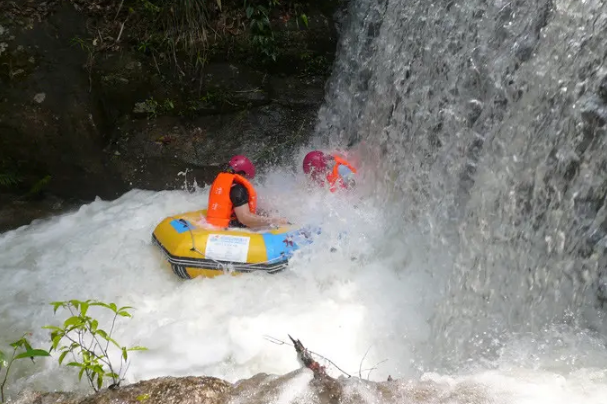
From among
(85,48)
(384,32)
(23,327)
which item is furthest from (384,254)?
(85,48)

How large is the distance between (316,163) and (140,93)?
2424mm

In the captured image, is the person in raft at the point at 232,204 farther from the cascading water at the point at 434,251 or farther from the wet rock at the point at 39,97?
the wet rock at the point at 39,97

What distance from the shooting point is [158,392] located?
2277 mm

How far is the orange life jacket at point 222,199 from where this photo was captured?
4.69 m

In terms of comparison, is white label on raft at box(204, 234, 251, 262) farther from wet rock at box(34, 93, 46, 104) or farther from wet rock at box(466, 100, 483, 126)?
wet rock at box(34, 93, 46, 104)

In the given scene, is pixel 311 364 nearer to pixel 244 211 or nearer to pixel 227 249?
pixel 227 249

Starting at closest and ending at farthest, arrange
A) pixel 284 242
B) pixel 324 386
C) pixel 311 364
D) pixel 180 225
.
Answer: pixel 324 386
pixel 311 364
pixel 284 242
pixel 180 225

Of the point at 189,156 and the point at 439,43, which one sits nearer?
the point at 439,43

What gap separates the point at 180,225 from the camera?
4.62 metres

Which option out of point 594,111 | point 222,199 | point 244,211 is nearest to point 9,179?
point 222,199

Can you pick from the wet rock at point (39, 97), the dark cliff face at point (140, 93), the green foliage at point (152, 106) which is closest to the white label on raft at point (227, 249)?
the dark cliff face at point (140, 93)

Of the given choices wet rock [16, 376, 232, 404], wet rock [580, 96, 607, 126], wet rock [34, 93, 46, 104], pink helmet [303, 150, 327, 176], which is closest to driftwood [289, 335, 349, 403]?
wet rock [16, 376, 232, 404]

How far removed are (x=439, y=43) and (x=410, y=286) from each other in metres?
2.12

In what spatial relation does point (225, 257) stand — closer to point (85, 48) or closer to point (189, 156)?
point (189, 156)
